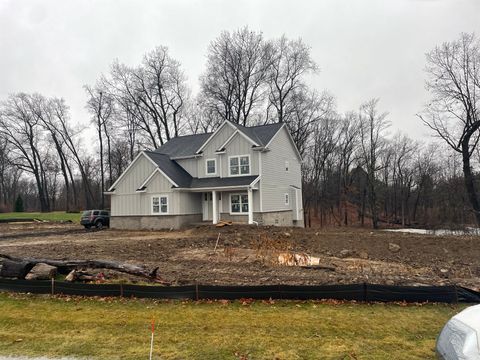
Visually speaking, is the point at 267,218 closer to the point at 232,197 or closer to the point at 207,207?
the point at 232,197

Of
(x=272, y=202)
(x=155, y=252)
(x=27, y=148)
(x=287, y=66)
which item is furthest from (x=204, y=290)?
(x=27, y=148)

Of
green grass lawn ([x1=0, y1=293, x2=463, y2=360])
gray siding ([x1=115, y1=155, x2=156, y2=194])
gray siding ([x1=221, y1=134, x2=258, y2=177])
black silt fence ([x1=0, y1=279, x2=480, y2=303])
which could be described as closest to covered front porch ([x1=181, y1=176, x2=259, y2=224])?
gray siding ([x1=221, y1=134, x2=258, y2=177])

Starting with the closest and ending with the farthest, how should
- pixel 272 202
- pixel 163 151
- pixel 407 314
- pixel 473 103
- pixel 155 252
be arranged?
pixel 407 314
pixel 155 252
pixel 272 202
pixel 473 103
pixel 163 151

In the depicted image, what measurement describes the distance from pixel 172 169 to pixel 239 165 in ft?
18.3

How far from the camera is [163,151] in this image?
32.8m

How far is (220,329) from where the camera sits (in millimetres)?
6121

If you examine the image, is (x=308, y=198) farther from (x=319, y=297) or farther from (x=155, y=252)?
(x=319, y=297)

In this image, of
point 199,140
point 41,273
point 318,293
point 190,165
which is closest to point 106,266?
point 41,273

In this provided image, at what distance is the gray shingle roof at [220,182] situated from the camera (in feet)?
83.4

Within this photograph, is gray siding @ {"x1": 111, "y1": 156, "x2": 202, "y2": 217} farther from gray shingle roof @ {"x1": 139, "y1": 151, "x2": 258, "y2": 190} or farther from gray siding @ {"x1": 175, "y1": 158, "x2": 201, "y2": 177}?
gray siding @ {"x1": 175, "y1": 158, "x2": 201, "y2": 177}

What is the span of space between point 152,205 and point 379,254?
712 inches

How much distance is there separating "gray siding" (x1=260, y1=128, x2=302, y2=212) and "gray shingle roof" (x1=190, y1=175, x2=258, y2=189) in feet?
3.70

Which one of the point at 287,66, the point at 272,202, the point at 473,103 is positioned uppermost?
the point at 287,66

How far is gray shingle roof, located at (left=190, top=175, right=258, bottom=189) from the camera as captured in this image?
2541 centimetres
